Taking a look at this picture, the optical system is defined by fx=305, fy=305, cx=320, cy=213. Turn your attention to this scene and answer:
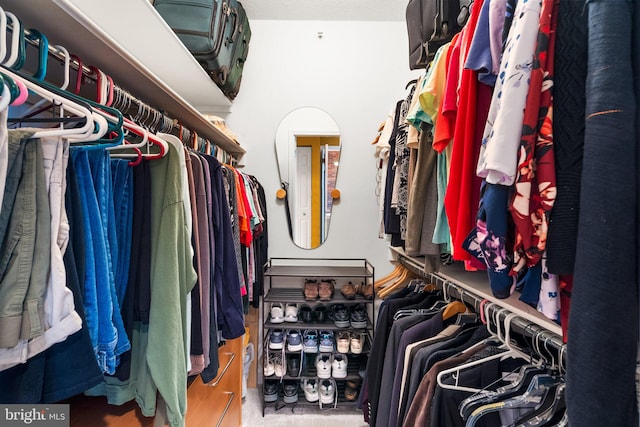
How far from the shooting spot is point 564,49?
48 centimetres

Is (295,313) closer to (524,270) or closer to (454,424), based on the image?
(454,424)

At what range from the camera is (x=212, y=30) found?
1.59 m

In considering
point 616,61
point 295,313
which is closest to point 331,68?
point 295,313

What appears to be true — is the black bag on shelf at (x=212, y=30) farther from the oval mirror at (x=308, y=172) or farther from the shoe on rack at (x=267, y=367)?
the shoe on rack at (x=267, y=367)

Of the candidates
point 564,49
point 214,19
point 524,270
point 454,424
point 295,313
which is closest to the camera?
point 564,49

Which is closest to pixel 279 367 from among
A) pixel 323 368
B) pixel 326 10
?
pixel 323 368

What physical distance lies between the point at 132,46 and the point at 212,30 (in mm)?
445

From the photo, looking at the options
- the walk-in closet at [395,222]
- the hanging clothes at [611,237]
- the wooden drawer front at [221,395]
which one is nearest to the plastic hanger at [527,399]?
the walk-in closet at [395,222]

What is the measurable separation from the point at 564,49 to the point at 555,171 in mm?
194

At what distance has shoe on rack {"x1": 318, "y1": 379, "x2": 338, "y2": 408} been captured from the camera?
1847mm

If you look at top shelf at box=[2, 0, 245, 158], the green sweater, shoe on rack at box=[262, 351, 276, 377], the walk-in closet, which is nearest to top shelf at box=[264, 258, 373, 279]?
the walk-in closet

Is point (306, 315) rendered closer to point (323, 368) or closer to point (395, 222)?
point (323, 368)

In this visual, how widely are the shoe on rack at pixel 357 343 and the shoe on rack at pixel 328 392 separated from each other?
26cm

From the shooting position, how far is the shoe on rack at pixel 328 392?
1.85 m
